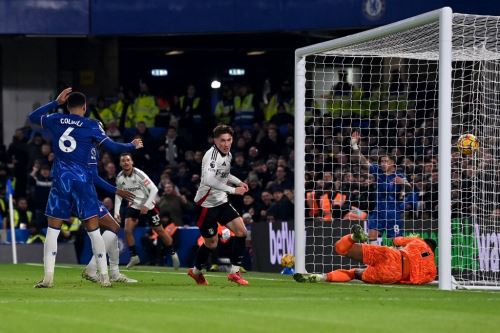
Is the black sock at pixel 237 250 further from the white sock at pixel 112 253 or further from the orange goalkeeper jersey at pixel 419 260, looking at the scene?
the orange goalkeeper jersey at pixel 419 260

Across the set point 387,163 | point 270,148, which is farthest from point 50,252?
point 270,148

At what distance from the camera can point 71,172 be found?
48.2ft

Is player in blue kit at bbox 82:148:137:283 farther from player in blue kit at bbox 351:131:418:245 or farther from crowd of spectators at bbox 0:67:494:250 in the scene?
player in blue kit at bbox 351:131:418:245

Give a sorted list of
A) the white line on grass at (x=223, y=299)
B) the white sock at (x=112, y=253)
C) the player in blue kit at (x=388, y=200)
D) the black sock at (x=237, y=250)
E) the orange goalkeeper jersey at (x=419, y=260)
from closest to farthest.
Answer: the white line on grass at (x=223, y=299) < the orange goalkeeper jersey at (x=419, y=260) < the black sock at (x=237, y=250) < the white sock at (x=112, y=253) < the player in blue kit at (x=388, y=200)

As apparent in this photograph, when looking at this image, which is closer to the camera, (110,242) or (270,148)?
(110,242)

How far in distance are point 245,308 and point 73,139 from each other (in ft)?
14.2

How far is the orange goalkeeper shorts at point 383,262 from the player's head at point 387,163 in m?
4.01

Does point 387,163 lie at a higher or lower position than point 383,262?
higher

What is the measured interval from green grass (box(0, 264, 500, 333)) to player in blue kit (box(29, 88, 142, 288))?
70cm

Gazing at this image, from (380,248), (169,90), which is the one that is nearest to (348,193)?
(380,248)

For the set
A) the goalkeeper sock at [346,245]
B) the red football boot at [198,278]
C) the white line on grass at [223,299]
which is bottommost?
the red football boot at [198,278]

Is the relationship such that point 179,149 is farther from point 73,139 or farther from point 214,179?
point 73,139

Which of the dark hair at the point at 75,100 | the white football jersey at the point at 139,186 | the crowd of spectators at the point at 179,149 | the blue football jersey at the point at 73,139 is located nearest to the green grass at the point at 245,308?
the blue football jersey at the point at 73,139

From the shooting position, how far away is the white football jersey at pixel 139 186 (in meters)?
21.9
